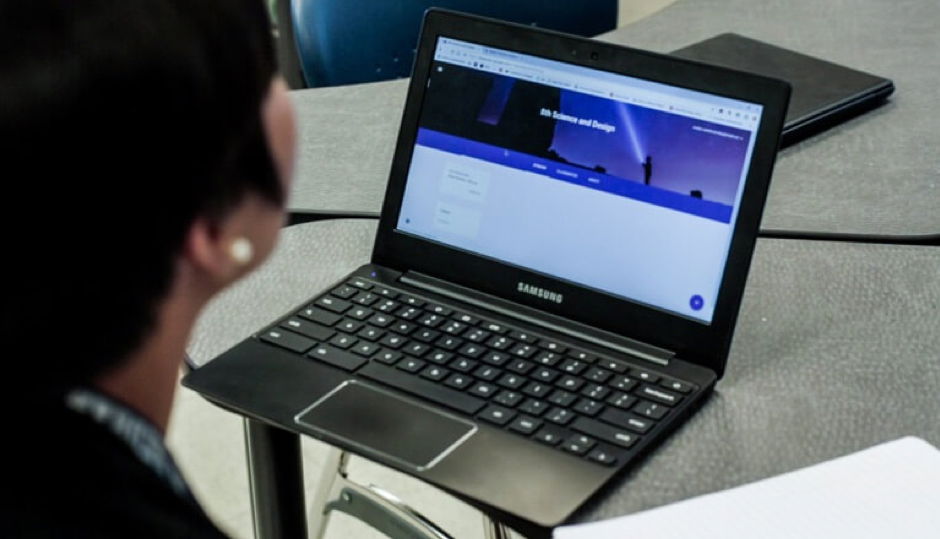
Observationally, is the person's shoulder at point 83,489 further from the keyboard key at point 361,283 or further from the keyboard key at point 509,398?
the keyboard key at point 361,283

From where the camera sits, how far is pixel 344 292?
1.03 meters

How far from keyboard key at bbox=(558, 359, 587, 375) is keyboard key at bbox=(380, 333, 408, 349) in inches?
4.9

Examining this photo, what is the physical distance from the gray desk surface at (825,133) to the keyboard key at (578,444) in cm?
40

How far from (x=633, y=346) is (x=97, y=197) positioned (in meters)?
0.53

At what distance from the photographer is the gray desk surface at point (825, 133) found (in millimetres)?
1185

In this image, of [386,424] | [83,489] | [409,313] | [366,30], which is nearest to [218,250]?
[83,489]

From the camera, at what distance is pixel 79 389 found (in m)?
0.55

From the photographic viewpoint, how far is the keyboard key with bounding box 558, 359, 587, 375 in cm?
92

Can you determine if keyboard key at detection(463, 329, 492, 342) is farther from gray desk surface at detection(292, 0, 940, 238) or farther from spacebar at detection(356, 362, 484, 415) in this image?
gray desk surface at detection(292, 0, 940, 238)

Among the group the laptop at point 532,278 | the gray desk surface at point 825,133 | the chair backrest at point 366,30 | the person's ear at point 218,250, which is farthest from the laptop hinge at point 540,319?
the chair backrest at point 366,30

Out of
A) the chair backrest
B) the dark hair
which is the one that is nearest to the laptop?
the dark hair

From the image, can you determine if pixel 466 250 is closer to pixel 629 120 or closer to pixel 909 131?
pixel 629 120

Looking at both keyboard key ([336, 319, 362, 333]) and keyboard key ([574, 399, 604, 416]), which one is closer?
keyboard key ([574, 399, 604, 416])

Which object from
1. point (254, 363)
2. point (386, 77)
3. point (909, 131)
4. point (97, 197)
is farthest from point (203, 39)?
point (386, 77)
